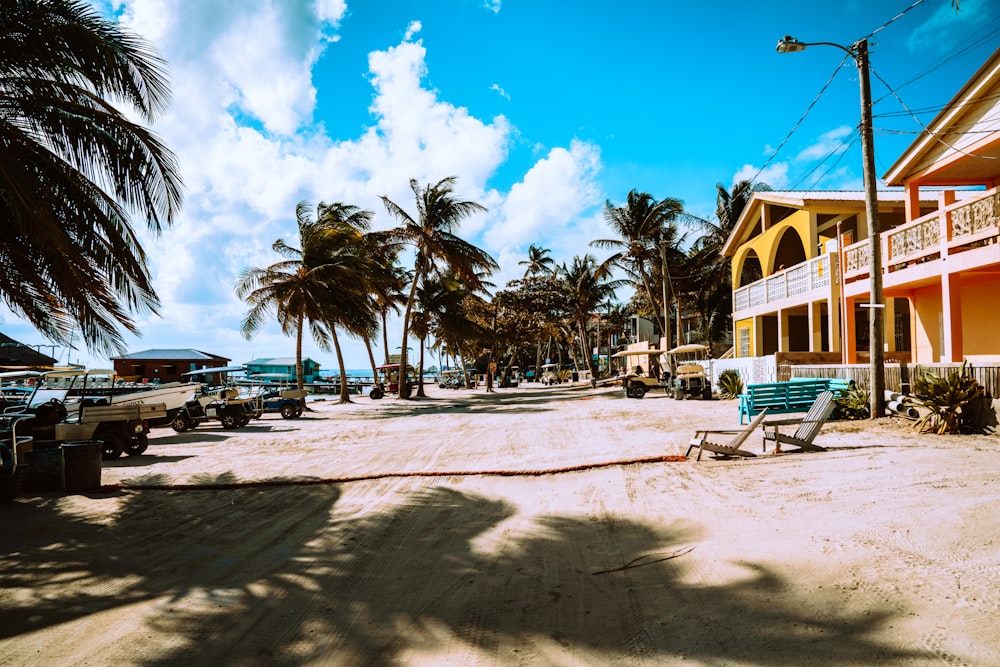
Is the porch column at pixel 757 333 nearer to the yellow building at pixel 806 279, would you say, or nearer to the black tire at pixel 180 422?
the yellow building at pixel 806 279

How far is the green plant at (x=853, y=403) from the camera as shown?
11172 millimetres

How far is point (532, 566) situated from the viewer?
4.51 metres

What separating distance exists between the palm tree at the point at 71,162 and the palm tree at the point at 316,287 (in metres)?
15.2

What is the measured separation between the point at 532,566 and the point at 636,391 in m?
20.1

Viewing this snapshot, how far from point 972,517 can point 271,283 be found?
2414cm

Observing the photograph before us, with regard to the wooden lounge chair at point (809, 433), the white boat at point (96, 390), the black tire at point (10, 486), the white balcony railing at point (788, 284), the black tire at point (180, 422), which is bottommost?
the black tire at point (180, 422)

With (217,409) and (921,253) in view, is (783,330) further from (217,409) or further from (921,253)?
(217,409)

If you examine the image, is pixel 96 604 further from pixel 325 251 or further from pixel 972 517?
pixel 325 251

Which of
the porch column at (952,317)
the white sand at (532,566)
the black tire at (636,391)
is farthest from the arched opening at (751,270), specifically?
the white sand at (532,566)

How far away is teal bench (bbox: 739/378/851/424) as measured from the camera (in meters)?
11.8

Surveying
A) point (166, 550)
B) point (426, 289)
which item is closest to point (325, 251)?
point (426, 289)

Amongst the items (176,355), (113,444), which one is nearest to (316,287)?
(113,444)

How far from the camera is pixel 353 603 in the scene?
3.89m

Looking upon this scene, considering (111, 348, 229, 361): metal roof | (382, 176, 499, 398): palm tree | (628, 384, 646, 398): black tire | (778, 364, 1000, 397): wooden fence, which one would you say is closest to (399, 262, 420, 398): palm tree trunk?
(382, 176, 499, 398): palm tree
